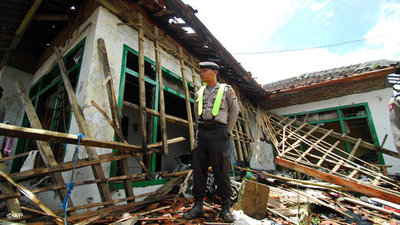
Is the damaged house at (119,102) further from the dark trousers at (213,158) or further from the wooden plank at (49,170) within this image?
the dark trousers at (213,158)

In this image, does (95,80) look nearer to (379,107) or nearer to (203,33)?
(203,33)

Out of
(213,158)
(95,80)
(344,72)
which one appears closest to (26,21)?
(95,80)

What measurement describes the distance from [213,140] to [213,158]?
9.7 inches

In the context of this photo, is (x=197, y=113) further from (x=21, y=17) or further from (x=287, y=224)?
(x=21, y=17)

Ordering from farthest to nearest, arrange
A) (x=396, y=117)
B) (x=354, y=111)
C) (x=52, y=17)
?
1. (x=354, y=111)
2. (x=52, y=17)
3. (x=396, y=117)

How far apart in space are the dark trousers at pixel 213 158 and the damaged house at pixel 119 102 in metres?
0.82

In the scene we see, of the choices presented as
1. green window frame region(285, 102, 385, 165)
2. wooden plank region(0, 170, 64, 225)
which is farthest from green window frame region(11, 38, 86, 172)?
green window frame region(285, 102, 385, 165)

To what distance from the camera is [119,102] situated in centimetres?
341

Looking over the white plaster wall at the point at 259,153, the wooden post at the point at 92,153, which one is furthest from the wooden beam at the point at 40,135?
the white plaster wall at the point at 259,153

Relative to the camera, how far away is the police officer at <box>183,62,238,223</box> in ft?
8.02

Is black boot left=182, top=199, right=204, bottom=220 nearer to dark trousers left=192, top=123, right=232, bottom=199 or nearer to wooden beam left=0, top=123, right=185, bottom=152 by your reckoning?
dark trousers left=192, top=123, right=232, bottom=199

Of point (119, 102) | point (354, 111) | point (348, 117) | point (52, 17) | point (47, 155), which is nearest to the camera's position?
point (47, 155)

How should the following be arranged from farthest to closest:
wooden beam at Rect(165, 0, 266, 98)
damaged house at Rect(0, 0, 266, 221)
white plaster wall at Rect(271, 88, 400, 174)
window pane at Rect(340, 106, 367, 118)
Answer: window pane at Rect(340, 106, 367, 118), white plaster wall at Rect(271, 88, 400, 174), wooden beam at Rect(165, 0, 266, 98), damaged house at Rect(0, 0, 266, 221)

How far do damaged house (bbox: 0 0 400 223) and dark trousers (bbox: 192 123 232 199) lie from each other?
2.71 ft
